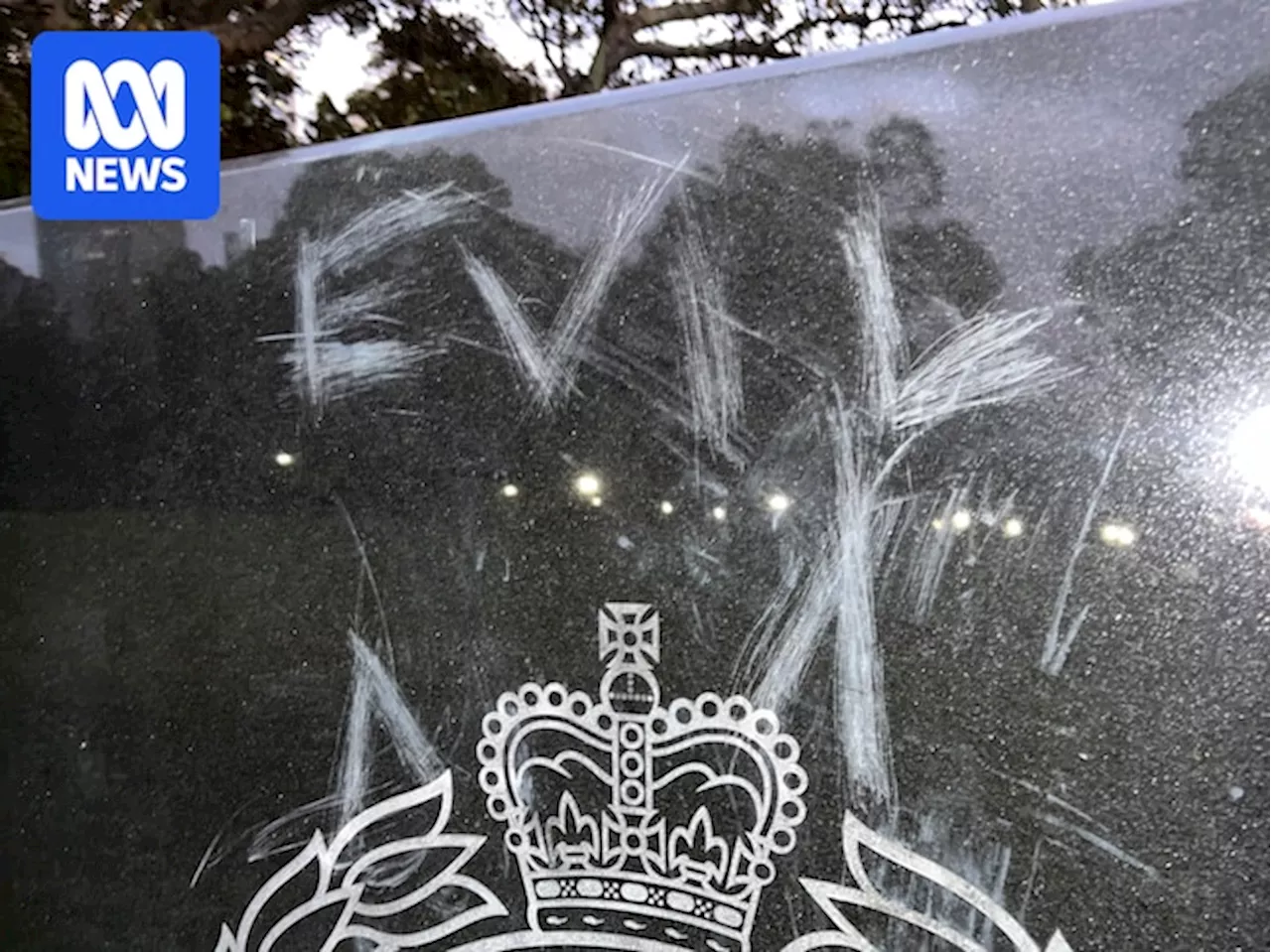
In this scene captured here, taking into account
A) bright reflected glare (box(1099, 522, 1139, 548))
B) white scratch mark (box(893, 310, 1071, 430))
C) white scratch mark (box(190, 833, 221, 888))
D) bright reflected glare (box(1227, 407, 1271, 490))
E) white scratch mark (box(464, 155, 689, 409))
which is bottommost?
white scratch mark (box(190, 833, 221, 888))

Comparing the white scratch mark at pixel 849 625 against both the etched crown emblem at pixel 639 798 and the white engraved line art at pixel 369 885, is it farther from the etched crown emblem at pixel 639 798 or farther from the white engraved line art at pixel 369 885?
the white engraved line art at pixel 369 885

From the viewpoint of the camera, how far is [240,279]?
163 centimetres

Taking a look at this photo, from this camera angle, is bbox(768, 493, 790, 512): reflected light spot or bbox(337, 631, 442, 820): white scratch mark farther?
bbox(337, 631, 442, 820): white scratch mark

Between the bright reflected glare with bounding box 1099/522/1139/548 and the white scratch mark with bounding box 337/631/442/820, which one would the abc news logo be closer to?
the white scratch mark with bounding box 337/631/442/820

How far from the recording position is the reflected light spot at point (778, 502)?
1374mm

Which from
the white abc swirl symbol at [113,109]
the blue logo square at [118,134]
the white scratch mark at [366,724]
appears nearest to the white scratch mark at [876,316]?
the white scratch mark at [366,724]

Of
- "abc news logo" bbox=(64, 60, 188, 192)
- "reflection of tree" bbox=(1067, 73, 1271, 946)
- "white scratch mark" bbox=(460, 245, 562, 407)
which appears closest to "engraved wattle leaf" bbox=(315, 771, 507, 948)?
"white scratch mark" bbox=(460, 245, 562, 407)

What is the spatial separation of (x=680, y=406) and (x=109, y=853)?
1.08 metres

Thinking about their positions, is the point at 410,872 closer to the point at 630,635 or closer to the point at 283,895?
the point at 283,895

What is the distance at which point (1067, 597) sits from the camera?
1258 millimetres

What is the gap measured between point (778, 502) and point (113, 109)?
119cm

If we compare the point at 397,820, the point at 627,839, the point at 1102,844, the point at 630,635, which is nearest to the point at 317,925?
the point at 397,820

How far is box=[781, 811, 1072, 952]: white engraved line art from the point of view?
128 centimetres

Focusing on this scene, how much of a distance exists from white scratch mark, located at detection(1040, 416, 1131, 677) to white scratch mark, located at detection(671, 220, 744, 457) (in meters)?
0.42
